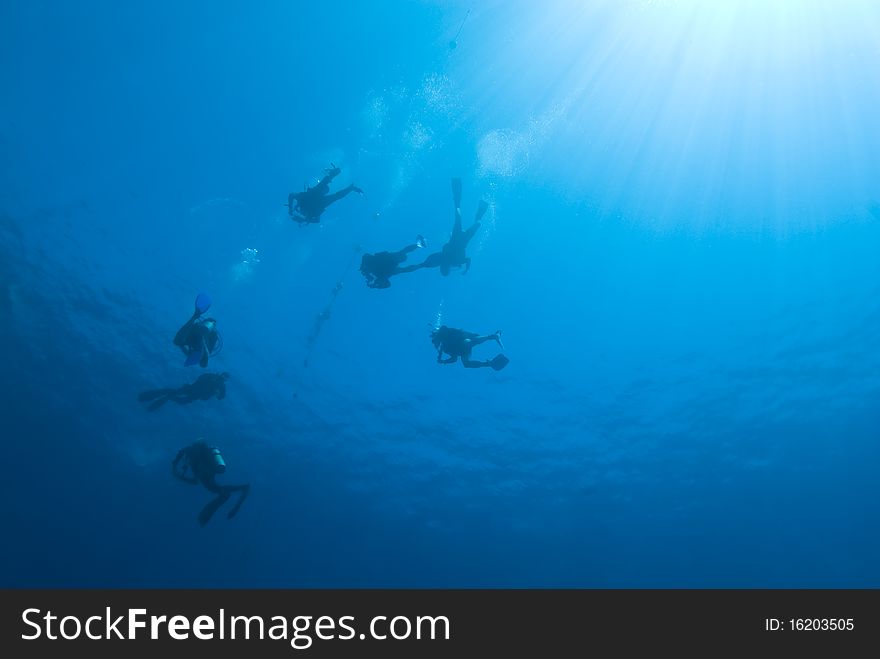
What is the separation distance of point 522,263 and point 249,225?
10.5 meters

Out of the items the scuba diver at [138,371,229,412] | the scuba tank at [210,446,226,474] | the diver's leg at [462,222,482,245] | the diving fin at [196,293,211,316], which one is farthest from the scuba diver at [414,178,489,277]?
the scuba tank at [210,446,226,474]

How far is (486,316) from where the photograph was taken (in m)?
21.6

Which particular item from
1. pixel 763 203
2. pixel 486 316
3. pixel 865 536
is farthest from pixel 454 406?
pixel 865 536

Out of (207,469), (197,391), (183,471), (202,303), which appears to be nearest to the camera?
(202,303)

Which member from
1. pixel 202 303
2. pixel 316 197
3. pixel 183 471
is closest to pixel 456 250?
pixel 316 197

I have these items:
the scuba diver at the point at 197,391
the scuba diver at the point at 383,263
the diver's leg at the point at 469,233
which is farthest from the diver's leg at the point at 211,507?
the diver's leg at the point at 469,233

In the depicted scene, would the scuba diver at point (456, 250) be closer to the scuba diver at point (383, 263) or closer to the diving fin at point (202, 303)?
the scuba diver at point (383, 263)

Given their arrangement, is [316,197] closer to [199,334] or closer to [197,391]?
[199,334]

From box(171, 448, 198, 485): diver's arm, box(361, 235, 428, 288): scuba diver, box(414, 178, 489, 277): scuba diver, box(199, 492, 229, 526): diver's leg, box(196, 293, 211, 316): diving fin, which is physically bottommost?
box(199, 492, 229, 526): diver's leg

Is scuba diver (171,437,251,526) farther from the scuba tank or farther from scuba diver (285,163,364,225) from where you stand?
scuba diver (285,163,364,225)

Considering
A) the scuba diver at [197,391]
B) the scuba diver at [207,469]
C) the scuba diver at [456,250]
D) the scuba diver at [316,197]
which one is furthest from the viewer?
the scuba diver at [456,250]

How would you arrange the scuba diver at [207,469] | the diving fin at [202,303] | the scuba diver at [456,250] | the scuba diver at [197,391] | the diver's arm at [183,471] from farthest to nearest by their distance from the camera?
1. the scuba diver at [456,250]
2. the scuba diver at [197,391]
3. the scuba diver at [207,469]
4. the diver's arm at [183,471]
5. the diving fin at [202,303]

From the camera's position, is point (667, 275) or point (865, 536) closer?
point (667, 275)

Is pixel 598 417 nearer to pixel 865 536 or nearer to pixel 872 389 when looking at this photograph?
pixel 872 389
